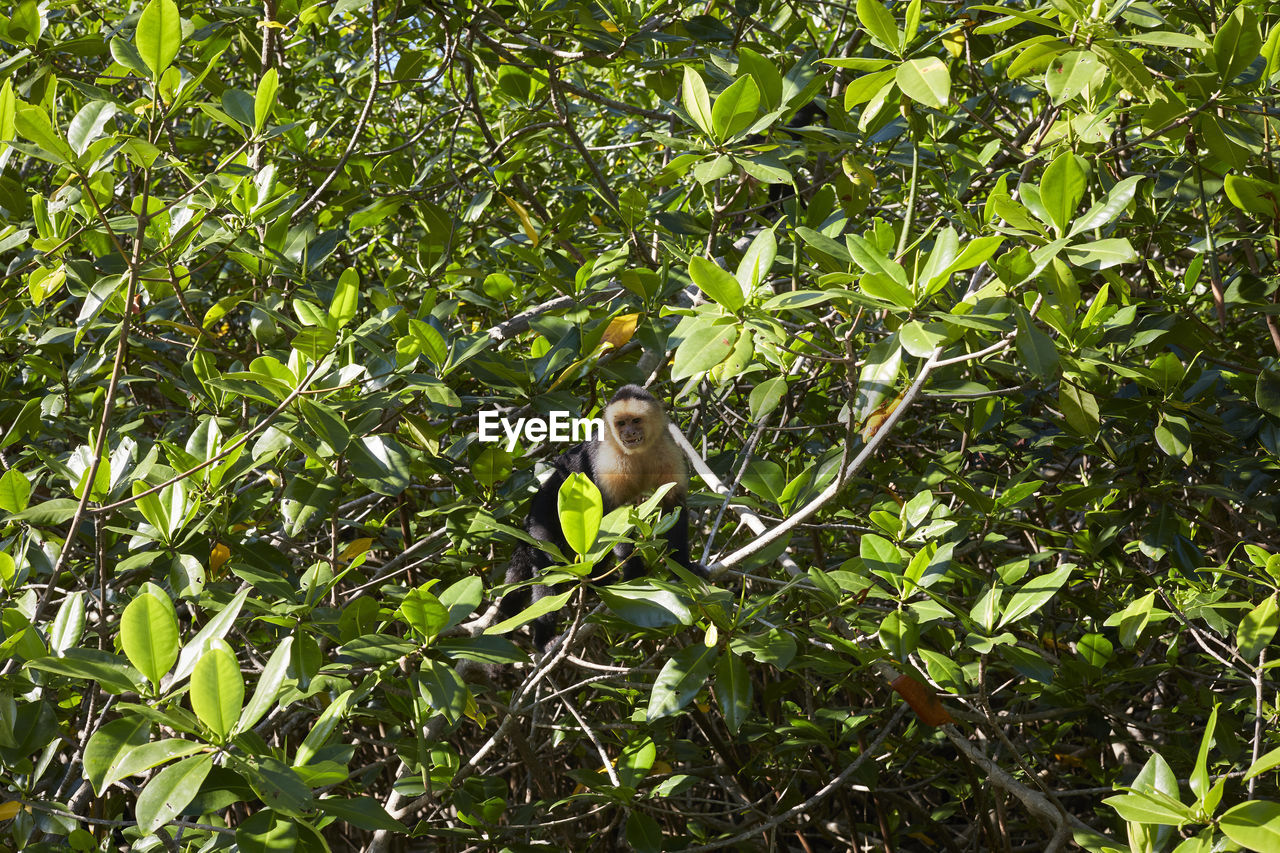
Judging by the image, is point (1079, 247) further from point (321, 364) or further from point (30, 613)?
point (30, 613)

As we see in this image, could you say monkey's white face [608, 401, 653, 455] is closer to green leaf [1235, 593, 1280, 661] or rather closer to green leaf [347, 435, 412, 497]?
green leaf [347, 435, 412, 497]

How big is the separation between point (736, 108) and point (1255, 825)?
1533 mm

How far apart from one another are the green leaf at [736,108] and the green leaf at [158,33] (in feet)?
3.46

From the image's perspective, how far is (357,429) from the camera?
213 cm

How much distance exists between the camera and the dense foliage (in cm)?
174

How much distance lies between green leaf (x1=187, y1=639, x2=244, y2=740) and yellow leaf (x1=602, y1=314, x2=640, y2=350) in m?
1.29

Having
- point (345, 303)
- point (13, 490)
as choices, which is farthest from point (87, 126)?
point (13, 490)

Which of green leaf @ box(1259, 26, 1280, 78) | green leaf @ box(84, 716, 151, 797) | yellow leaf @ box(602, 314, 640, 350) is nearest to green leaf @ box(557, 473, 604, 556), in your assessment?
green leaf @ box(84, 716, 151, 797)

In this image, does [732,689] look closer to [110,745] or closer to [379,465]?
[379,465]

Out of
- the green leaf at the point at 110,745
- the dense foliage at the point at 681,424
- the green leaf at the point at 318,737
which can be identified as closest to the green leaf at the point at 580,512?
the dense foliage at the point at 681,424

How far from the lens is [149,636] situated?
1.45 meters

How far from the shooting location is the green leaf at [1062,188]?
5.55ft

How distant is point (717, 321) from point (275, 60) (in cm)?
238

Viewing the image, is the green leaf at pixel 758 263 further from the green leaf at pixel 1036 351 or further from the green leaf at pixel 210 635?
the green leaf at pixel 210 635
